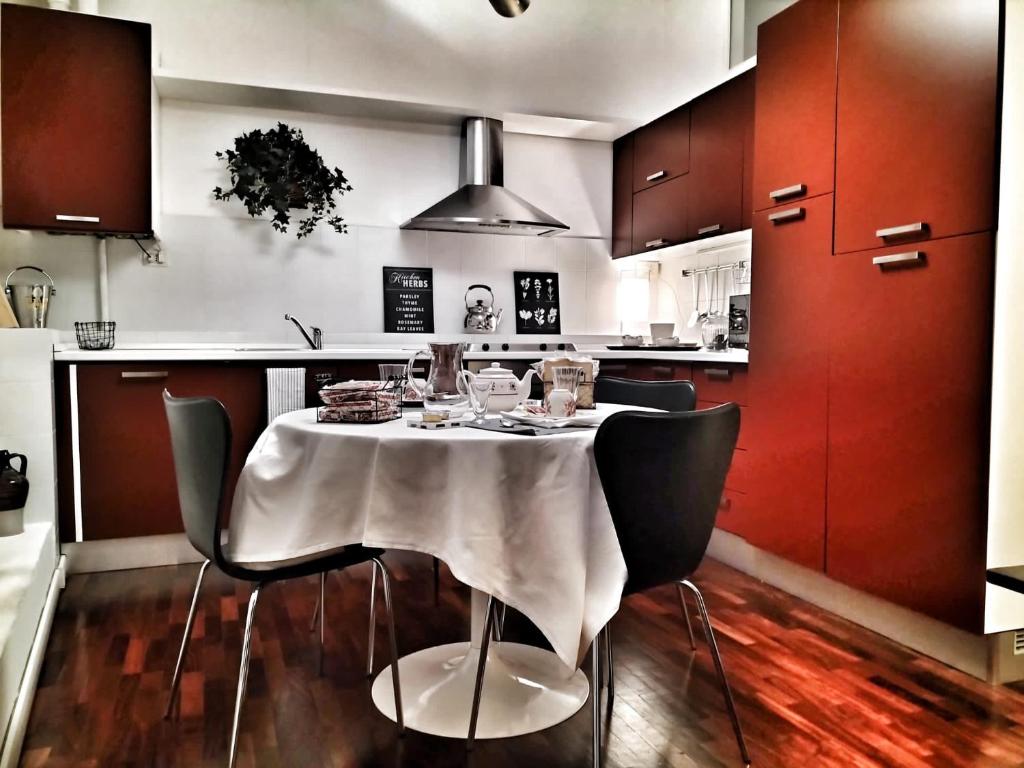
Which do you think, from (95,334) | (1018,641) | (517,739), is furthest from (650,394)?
(95,334)

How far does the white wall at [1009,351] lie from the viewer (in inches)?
79.1

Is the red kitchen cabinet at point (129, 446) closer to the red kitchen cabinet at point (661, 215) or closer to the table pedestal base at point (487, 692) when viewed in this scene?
the table pedestal base at point (487, 692)

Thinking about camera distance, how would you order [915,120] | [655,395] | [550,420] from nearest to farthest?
1. [550,420]
2. [915,120]
3. [655,395]

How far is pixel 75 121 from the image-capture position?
322 centimetres

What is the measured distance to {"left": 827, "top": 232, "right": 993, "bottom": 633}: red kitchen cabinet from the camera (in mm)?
2080

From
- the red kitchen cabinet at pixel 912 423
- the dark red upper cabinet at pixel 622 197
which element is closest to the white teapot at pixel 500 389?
the red kitchen cabinet at pixel 912 423

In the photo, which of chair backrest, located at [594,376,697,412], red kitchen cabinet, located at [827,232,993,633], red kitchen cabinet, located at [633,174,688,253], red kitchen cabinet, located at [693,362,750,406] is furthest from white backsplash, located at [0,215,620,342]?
red kitchen cabinet, located at [827,232,993,633]

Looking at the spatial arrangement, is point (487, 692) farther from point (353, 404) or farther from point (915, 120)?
point (915, 120)

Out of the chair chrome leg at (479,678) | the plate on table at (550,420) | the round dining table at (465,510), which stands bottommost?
the chair chrome leg at (479,678)

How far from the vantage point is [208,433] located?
1566 millimetres

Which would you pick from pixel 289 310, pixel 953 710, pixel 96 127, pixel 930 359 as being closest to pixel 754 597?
pixel 953 710

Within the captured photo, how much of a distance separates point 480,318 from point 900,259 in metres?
2.46

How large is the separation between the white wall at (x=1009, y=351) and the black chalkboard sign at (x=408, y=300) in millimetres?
2865

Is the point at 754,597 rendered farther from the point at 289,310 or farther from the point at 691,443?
the point at 289,310
